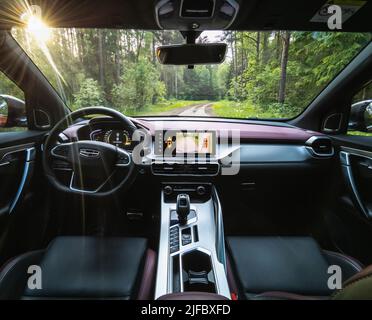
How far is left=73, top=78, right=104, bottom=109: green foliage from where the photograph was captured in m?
2.84

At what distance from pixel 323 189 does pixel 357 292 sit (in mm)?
2330

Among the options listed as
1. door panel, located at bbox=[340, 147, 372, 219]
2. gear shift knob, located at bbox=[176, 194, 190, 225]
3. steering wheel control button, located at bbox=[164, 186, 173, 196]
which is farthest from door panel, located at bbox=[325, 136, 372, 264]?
steering wheel control button, located at bbox=[164, 186, 173, 196]

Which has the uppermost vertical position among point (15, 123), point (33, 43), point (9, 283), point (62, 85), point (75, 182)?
point (33, 43)

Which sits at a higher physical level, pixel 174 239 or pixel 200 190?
pixel 200 190

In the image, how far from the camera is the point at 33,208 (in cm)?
260

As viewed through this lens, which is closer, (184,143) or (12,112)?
(12,112)

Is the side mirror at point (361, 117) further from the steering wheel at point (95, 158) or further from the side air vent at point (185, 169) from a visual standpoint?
the steering wheel at point (95, 158)

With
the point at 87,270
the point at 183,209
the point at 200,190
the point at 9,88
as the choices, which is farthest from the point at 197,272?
the point at 9,88

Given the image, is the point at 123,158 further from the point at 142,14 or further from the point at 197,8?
the point at 197,8

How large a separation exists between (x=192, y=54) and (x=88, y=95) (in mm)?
1228

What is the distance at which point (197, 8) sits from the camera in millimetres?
1910

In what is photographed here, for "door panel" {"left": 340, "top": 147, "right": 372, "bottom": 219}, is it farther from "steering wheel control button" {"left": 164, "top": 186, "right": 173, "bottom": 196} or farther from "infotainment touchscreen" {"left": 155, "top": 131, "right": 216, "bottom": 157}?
"steering wheel control button" {"left": 164, "top": 186, "right": 173, "bottom": 196}

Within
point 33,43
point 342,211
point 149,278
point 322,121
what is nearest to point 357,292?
point 149,278
